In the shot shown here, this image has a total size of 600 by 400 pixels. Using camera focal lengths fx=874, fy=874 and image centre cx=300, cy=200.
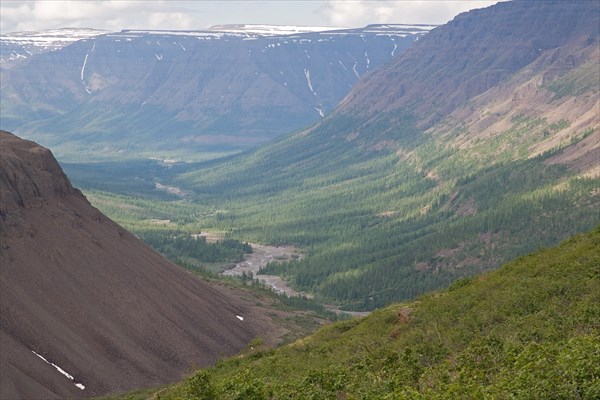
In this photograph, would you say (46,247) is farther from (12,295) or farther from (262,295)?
(262,295)

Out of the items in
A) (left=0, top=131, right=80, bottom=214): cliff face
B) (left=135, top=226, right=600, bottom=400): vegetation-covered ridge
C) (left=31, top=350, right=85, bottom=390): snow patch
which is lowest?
(left=31, top=350, right=85, bottom=390): snow patch

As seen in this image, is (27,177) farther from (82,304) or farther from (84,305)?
(84,305)

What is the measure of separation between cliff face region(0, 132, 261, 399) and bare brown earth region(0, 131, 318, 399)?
17 cm

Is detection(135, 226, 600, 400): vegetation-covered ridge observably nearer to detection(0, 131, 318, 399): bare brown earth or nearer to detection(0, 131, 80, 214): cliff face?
detection(0, 131, 318, 399): bare brown earth

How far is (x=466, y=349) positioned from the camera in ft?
223

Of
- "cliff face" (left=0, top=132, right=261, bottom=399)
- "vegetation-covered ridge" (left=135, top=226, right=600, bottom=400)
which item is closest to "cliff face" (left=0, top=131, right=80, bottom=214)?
"cliff face" (left=0, top=132, right=261, bottom=399)

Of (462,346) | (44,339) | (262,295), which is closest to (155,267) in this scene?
(44,339)

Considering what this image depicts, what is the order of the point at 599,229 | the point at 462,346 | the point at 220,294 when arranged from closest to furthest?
the point at 462,346
the point at 599,229
the point at 220,294

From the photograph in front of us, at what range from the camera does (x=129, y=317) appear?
411 feet

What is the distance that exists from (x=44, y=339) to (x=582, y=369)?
78.6 metres

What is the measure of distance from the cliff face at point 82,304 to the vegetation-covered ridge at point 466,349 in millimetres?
22881

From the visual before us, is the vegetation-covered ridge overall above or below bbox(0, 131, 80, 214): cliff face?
below

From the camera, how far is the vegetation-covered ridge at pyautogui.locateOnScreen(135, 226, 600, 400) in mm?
51906

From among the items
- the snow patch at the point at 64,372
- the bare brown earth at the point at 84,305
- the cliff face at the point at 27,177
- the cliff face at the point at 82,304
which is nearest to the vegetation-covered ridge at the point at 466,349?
the snow patch at the point at 64,372
